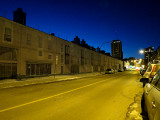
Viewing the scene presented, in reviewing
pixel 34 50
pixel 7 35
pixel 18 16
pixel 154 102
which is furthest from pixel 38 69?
pixel 154 102

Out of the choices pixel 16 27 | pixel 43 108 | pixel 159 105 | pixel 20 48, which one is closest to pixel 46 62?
pixel 20 48

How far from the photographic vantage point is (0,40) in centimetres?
1605

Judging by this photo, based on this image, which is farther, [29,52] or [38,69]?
[38,69]

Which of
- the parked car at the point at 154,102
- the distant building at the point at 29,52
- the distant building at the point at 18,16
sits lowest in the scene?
the parked car at the point at 154,102

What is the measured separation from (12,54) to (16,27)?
13.5 ft

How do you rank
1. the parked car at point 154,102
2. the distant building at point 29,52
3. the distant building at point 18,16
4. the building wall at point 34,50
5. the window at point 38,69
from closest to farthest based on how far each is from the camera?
the parked car at point 154,102 → the distant building at point 29,52 → the building wall at point 34,50 → the window at point 38,69 → the distant building at point 18,16

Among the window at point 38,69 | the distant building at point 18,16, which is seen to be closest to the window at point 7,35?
the window at point 38,69

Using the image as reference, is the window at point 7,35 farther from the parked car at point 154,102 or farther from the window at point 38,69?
the parked car at point 154,102

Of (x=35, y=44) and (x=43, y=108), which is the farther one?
(x=35, y=44)

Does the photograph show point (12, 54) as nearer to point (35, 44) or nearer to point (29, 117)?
point (35, 44)

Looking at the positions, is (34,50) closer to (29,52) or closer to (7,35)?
(29,52)

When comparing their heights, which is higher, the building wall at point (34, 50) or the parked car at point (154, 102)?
the building wall at point (34, 50)

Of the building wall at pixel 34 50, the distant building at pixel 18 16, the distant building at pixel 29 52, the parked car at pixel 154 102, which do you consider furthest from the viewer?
the distant building at pixel 18 16

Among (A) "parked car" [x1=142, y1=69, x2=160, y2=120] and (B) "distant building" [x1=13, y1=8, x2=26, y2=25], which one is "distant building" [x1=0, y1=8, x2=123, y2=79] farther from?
(A) "parked car" [x1=142, y1=69, x2=160, y2=120]
